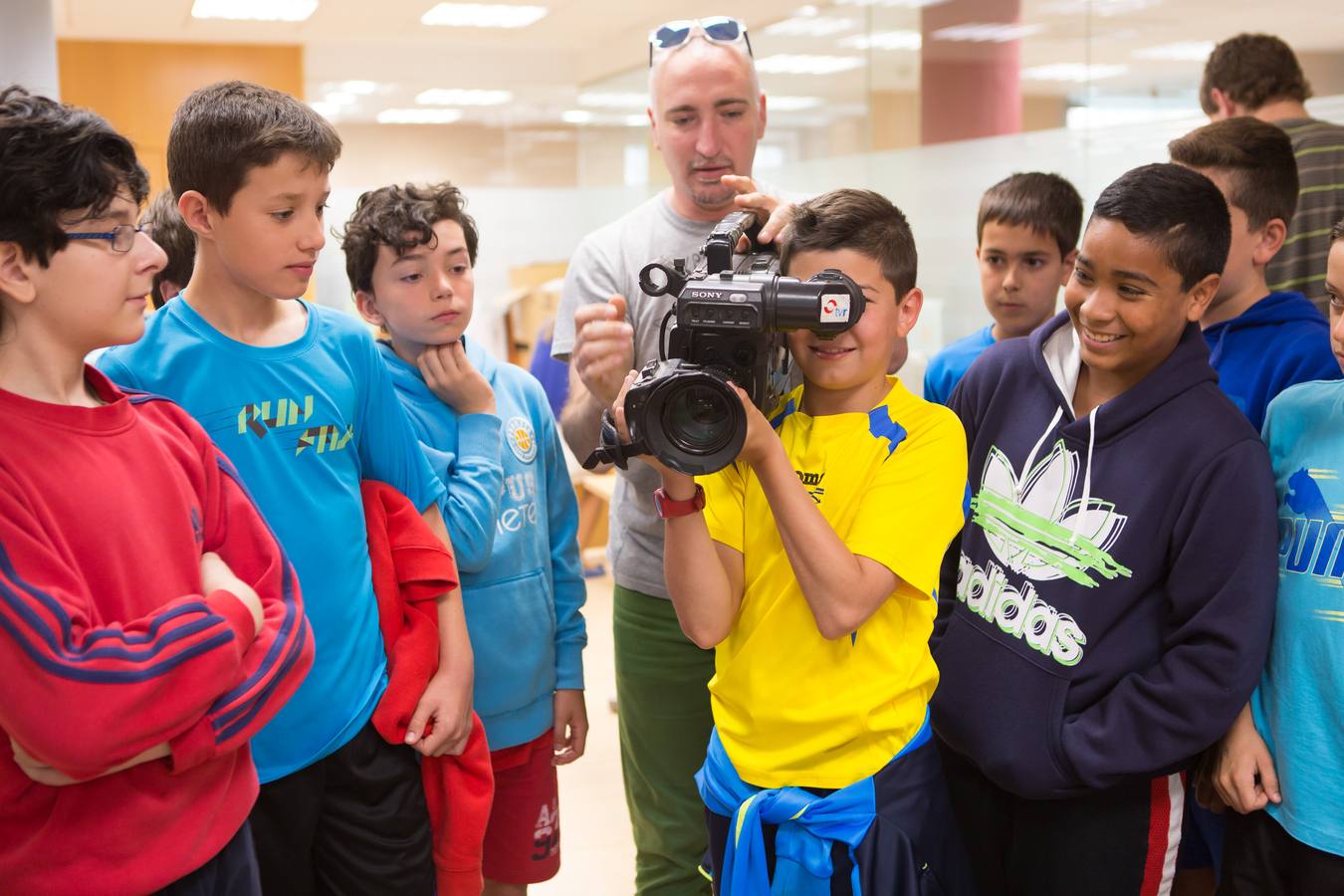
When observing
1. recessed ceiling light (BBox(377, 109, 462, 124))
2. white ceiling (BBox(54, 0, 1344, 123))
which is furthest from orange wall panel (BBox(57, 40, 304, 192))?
recessed ceiling light (BBox(377, 109, 462, 124))

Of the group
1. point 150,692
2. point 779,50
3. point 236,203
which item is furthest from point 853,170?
point 150,692

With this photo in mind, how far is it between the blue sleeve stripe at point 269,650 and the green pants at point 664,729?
0.74m

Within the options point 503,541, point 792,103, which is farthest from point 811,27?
point 503,541

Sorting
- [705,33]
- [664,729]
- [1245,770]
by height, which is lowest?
[664,729]

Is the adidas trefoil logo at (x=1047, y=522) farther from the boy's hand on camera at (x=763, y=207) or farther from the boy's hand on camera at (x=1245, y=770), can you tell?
the boy's hand on camera at (x=763, y=207)

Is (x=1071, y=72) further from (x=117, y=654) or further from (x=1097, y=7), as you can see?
(x=117, y=654)

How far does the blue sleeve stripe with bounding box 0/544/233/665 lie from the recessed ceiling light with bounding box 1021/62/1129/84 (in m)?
3.30

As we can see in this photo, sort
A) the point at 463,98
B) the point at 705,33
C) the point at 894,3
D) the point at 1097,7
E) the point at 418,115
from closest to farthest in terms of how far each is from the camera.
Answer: the point at 705,33 < the point at 1097,7 < the point at 894,3 < the point at 463,98 < the point at 418,115

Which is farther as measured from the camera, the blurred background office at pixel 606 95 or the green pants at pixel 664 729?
the blurred background office at pixel 606 95

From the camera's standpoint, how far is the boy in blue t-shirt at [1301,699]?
1336mm

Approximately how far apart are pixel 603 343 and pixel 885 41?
11.7ft

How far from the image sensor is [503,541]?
5.75 ft

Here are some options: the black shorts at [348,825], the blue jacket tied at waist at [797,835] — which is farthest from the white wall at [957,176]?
the black shorts at [348,825]

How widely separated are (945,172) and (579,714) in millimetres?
3004
